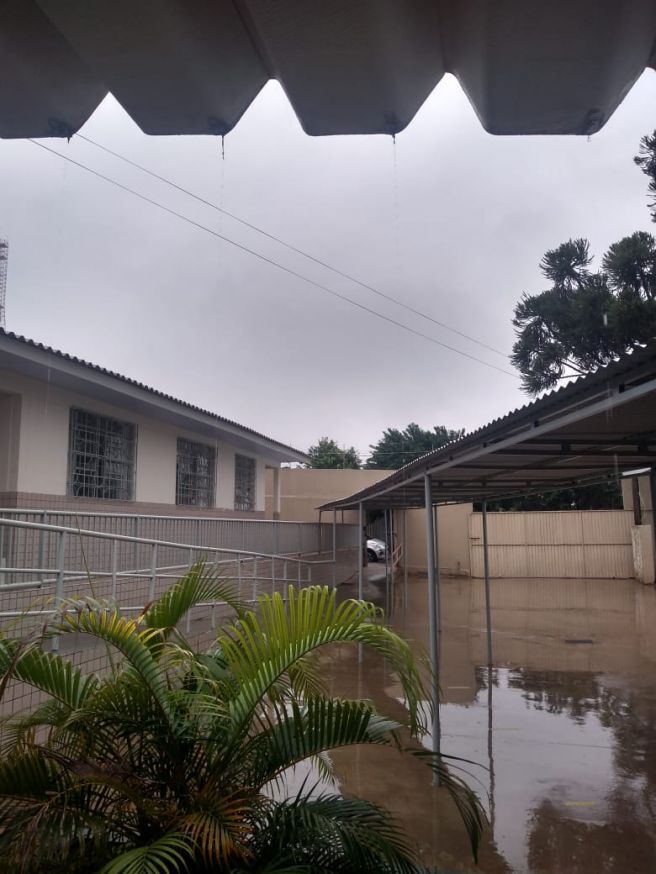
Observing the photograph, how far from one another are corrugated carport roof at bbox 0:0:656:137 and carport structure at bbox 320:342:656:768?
125 cm

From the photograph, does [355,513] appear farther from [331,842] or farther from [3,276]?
[331,842]

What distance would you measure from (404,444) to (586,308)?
2198cm

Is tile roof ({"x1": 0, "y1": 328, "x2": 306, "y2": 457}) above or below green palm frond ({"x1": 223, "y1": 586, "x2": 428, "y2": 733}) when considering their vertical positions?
above

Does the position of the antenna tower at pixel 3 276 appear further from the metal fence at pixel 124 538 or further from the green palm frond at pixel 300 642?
the green palm frond at pixel 300 642

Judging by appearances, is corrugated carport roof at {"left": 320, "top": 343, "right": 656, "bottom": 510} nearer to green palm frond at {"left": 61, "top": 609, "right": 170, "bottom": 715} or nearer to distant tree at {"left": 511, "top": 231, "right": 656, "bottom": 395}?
green palm frond at {"left": 61, "top": 609, "right": 170, "bottom": 715}

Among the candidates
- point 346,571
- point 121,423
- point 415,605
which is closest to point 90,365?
point 121,423

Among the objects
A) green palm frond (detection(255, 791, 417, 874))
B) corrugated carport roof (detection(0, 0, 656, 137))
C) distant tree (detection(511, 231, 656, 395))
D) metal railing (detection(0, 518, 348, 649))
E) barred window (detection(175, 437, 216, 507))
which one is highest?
distant tree (detection(511, 231, 656, 395))

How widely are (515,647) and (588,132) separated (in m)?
9.67

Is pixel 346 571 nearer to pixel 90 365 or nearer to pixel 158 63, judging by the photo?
pixel 90 365

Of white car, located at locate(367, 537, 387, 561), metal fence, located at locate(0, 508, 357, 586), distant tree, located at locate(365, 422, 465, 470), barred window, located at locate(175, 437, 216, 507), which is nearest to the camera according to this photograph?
metal fence, located at locate(0, 508, 357, 586)

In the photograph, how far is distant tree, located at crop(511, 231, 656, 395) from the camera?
20203 millimetres

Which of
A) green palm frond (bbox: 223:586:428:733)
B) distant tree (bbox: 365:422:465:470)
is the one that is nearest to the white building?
green palm frond (bbox: 223:586:428:733)

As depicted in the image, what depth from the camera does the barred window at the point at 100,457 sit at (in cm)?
998

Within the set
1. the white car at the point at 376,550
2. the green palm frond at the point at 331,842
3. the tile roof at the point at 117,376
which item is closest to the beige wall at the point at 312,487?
the white car at the point at 376,550
